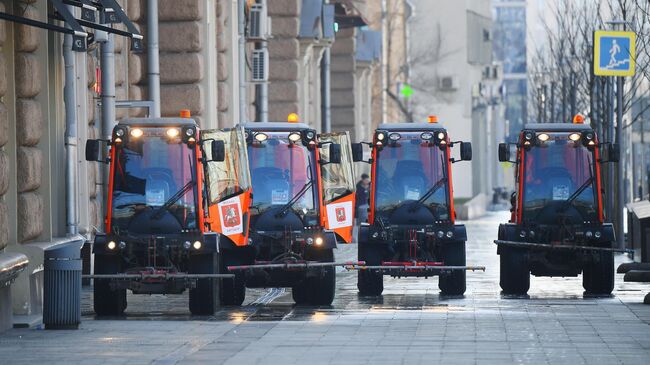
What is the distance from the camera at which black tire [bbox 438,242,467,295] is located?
82.5ft

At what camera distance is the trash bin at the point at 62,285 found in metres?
18.8

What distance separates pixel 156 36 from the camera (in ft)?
98.9

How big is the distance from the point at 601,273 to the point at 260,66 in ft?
50.4

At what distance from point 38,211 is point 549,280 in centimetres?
1154

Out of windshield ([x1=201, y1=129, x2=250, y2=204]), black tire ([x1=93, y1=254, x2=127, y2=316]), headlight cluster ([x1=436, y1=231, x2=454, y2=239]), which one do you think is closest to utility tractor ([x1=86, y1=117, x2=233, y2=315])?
black tire ([x1=93, y1=254, x2=127, y2=316])

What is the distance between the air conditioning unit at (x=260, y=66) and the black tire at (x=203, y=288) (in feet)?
58.9

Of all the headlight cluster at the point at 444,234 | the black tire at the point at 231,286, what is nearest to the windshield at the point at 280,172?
the black tire at the point at 231,286

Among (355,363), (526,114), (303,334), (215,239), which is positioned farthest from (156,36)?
(526,114)

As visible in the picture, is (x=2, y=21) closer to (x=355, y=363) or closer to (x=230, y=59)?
(x=355, y=363)

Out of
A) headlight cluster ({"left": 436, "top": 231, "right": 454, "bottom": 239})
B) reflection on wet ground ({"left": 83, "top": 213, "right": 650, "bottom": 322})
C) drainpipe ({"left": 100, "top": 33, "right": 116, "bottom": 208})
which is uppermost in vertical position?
drainpipe ({"left": 100, "top": 33, "right": 116, "bottom": 208})

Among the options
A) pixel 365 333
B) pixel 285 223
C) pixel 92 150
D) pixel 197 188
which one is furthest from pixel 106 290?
pixel 365 333

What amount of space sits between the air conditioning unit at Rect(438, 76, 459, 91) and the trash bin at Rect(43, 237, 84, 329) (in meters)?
85.7

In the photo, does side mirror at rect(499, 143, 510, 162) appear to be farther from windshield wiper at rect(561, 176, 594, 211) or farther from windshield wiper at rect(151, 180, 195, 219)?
windshield wiper at rect(151, 180, 195, 219)

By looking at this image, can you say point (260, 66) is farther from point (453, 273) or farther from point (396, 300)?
Result: point (396, 300)
